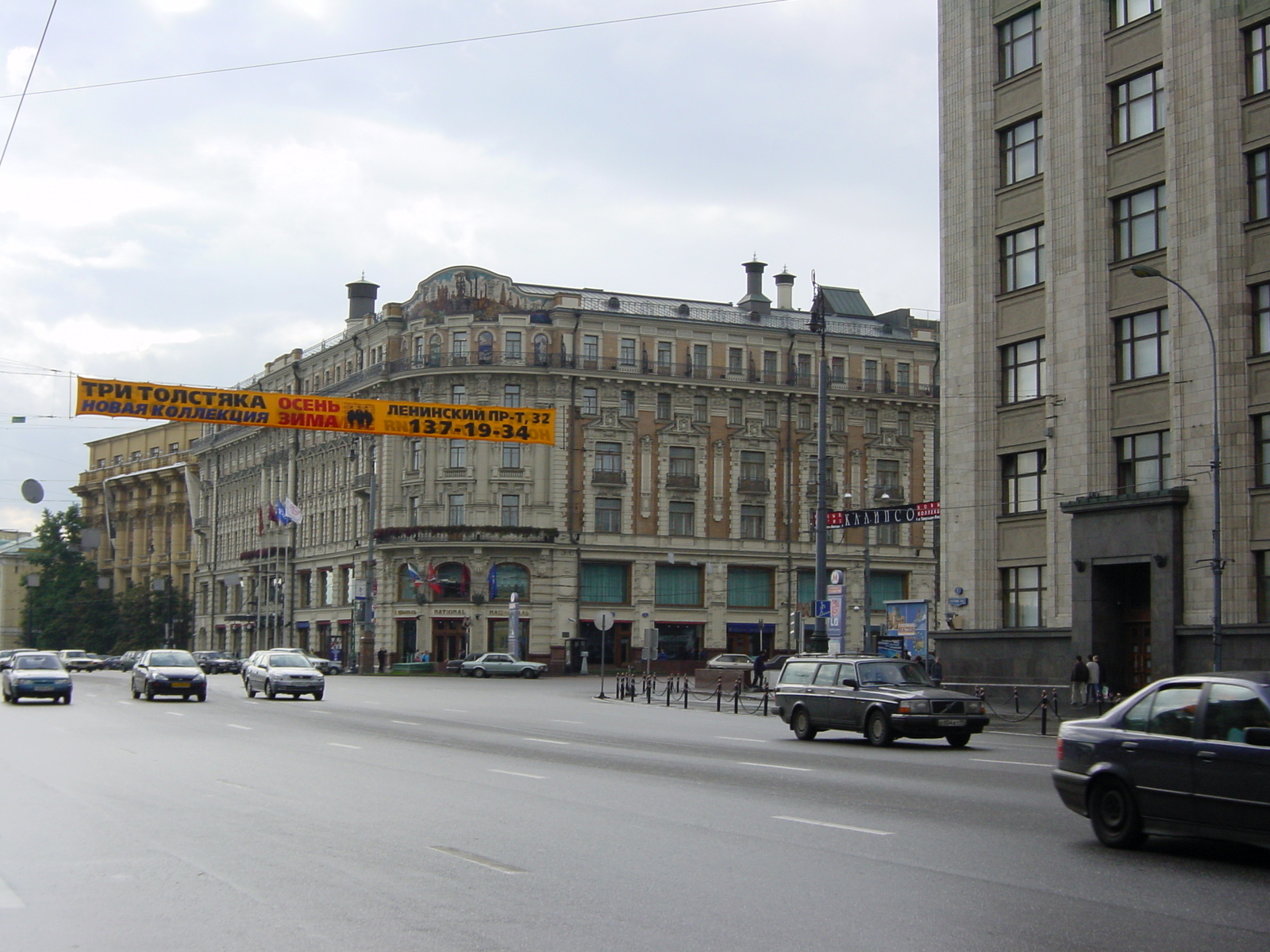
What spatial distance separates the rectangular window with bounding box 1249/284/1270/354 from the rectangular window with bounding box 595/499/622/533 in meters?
49.3

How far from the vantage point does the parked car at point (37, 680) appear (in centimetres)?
3572

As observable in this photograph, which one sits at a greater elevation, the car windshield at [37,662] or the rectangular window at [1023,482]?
the rectangular window at [1023,482]

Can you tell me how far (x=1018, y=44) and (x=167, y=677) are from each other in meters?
29.8

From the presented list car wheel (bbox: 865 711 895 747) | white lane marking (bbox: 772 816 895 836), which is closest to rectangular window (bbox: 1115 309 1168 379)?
car wheel (bbox: 865 711 895 747)

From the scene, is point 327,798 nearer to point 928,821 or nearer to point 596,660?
point 928,821

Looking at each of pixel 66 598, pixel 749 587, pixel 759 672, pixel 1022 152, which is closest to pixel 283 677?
pixel 759 672

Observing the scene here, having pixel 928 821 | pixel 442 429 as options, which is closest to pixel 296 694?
pixel 442 429

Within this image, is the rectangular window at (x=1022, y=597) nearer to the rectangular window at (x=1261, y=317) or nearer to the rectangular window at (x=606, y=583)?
the rectangular window at (x=1261, y=317)

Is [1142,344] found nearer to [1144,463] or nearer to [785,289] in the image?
[1144,463]

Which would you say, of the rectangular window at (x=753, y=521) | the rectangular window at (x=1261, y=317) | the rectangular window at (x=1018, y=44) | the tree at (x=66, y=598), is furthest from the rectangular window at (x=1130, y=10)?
the tree at (x=66, y=598)

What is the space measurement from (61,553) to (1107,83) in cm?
10478

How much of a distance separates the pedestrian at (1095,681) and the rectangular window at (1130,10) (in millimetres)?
16268

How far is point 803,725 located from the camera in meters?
25.9

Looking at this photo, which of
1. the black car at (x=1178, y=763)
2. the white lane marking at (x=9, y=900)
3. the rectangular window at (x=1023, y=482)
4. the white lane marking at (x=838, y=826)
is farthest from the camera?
the rectangular window at (x=1023, y=482)
